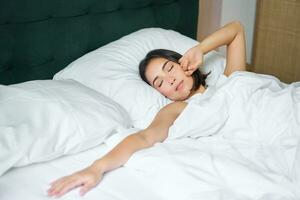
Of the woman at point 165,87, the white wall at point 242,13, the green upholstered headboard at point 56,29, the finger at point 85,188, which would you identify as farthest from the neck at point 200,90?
the white wall at point 242,13

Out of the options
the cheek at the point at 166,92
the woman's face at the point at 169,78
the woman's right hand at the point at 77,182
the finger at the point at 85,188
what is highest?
the woman's face at the point at 169,78

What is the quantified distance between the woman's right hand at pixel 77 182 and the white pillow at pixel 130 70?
1.29 ft

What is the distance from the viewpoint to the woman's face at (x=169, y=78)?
4.66 ft

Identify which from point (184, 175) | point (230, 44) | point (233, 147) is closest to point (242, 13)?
point (230, 44)

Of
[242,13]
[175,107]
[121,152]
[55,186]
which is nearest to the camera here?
[55,186]

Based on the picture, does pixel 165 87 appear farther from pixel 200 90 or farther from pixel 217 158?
pixel 217 158

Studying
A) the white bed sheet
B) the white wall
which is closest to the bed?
the white bed sheet

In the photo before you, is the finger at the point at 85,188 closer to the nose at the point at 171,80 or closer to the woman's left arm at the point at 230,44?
the nose at the point at 171,80

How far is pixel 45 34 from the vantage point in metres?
1.50

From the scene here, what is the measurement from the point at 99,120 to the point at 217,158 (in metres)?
0.41

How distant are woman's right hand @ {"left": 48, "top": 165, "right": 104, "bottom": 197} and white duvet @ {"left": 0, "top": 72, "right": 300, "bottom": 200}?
0.07ft

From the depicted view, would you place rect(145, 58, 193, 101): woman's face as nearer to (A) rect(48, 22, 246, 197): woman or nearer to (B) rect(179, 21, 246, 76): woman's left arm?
(A) rect(48, 22, 246, 197): woman

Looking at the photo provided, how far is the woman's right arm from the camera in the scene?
3.29ft

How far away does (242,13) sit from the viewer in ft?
9.74
